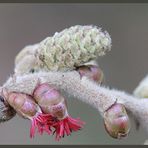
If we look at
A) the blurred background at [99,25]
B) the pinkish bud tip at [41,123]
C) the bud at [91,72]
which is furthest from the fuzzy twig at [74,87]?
the blurred background at [99,25]

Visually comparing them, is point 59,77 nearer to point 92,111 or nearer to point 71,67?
point 71,67

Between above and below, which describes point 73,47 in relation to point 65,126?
above

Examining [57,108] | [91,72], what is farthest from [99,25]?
[57,108]

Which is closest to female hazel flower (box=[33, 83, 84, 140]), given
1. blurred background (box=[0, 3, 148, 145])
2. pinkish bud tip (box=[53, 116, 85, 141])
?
pinkish bud tip (box=[53, 116, 85, 141])

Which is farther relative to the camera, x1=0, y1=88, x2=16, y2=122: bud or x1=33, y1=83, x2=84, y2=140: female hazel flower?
x1=0, y1=88, x2=16, y2=122: bud

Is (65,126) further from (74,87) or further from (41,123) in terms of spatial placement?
(74,87)

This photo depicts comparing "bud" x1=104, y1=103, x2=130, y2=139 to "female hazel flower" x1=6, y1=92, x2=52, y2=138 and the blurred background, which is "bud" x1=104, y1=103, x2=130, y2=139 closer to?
"female hazel flower" x1=6, y1=92, x2=52, y2=138
